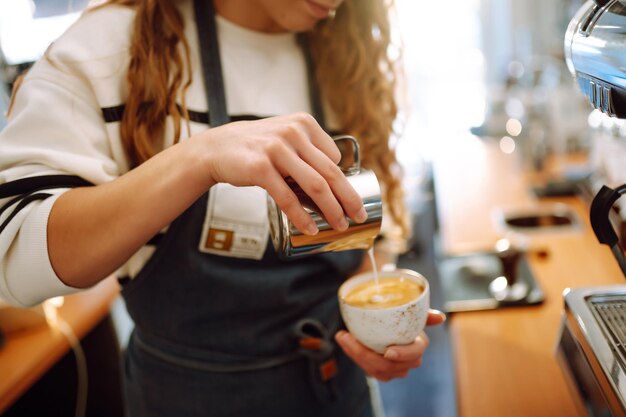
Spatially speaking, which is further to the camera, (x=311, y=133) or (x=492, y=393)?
(x=492, y=393)

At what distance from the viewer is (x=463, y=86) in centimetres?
550

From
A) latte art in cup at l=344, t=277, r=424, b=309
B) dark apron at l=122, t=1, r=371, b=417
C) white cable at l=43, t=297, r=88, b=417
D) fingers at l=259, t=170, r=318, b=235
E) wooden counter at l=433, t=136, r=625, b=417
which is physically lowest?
white cable at l=43, t=297, r=88, b=417

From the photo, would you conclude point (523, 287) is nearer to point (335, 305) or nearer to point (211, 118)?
point (335, 305)

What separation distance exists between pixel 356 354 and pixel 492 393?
384mm

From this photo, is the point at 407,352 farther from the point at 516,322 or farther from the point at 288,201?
the point at 516,322

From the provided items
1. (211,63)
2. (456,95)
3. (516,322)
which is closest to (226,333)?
(211,63)

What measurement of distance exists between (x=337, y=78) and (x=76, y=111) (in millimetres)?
608

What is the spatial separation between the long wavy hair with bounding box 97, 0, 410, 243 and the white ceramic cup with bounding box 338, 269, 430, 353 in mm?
462

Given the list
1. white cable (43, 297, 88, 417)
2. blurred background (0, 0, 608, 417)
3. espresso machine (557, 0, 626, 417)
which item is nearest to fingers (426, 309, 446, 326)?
espresso machine (557, 0, 626, 417)

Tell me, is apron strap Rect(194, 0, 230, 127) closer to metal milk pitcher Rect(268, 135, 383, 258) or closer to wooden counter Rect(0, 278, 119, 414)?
metal milk pitcher Rect(268, 135, 383, 258)

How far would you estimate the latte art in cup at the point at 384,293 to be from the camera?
886 mm

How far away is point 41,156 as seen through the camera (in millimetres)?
781

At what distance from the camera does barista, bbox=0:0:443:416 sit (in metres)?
0.69

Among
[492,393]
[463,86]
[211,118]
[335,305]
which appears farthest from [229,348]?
[463,86]
